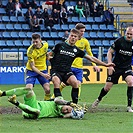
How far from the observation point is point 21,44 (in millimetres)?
31406

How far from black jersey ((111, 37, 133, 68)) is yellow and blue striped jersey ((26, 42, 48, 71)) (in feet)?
5.84

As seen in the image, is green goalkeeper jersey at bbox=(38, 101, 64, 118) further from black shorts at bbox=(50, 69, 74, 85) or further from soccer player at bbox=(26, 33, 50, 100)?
soccer player at bbox=(26, 33, 50, 100)

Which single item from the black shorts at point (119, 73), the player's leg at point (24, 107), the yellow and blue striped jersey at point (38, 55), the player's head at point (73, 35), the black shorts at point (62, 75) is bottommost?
the player's leg at point (24, 107)

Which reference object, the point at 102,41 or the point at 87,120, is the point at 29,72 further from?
the point at 102,41

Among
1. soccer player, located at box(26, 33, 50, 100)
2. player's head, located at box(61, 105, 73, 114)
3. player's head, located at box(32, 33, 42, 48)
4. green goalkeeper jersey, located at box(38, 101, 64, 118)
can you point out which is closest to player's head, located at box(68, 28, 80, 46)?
player's head, located at box(32, 33, 42, 48)

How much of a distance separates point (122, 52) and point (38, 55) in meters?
2.14

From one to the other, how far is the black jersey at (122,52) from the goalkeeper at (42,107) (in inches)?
101

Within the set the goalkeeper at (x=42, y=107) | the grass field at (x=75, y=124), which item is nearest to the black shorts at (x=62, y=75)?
the goalkeeper at (x=42, y=107)

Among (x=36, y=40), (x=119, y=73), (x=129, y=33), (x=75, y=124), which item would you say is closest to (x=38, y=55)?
(x=36, y=40)

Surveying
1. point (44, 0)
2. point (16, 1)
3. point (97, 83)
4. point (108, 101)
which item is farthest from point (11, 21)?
point (108, 101)

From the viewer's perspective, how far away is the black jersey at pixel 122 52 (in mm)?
13961

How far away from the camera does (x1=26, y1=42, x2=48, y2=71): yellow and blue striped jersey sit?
14.0 metres

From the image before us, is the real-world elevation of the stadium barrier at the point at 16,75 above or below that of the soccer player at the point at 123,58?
below

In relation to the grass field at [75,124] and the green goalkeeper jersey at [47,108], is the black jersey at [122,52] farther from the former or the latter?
the green goalkeeper jersey at [47,108]
